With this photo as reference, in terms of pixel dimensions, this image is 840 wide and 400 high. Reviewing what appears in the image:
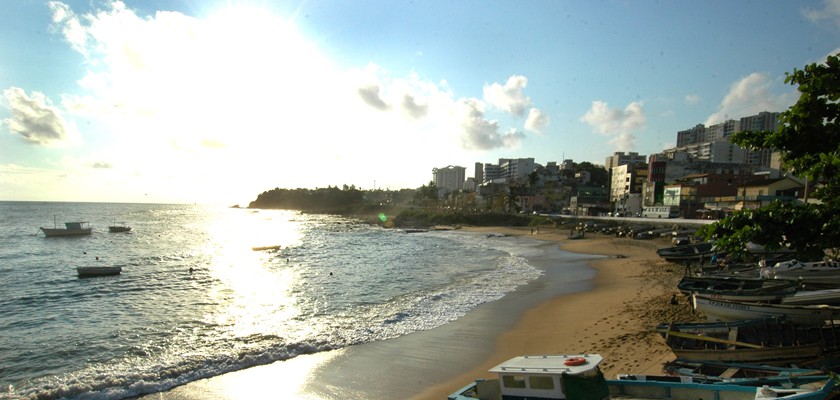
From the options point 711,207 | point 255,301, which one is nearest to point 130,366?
point 255,301

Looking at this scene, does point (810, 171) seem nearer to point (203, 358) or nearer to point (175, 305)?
point (203, 358)

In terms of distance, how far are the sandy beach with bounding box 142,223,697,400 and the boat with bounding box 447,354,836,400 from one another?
2784mm

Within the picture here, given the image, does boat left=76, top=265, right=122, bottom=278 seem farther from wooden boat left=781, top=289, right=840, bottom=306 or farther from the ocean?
wooden boat left=781, top=289, right=840, bottom=306

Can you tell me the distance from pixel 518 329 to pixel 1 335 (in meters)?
19.4

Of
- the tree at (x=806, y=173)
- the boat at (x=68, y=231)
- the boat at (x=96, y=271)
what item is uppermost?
the tree at (x=806, y=173)

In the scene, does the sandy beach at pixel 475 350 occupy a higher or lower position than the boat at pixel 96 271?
higher

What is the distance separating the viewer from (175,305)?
2197 cm

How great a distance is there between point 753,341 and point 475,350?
751cm

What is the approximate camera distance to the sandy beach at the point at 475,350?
460 inches

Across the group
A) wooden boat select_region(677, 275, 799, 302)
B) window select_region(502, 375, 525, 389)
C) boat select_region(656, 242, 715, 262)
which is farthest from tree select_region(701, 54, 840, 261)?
boat select_region(656, 242, 715, 262)

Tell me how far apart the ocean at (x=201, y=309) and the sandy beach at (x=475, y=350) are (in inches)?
40.3

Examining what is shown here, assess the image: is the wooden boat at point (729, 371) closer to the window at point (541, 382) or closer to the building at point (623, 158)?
the window at point (541, 382)

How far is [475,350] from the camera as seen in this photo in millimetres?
14852

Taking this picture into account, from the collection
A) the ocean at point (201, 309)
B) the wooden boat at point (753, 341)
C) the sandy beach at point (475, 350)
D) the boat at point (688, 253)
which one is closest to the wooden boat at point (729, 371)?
the wooden boat at point (753, 341)
